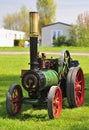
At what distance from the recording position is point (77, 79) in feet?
29.3

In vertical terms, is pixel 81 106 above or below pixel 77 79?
below

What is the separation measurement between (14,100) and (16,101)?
3.4 inches

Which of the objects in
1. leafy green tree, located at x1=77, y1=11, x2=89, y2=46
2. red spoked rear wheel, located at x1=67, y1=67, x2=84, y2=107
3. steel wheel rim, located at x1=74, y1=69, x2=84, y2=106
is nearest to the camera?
red spoked rear wheel, located at x1=67, y1=67, x2=84, y2=107

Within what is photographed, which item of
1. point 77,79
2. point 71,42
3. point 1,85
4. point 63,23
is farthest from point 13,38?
point 77,79

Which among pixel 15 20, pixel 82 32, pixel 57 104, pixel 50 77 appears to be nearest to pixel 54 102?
pixel 57 104

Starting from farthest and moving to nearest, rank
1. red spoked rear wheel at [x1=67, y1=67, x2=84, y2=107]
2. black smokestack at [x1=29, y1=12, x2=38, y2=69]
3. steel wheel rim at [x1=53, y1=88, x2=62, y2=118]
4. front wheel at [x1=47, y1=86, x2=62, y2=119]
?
1. red spoked rear wheel at [x1=67, y1=67, x2=84, y2=107]
2. black smokestack at [x1=29, y1=12, x2=38, y2=69]
3. steel wheel rim at [x1=53, y1=88, x2=62, y2=118]
4. front wheel at [x1=47, y1=86, x2=62, y2=119]

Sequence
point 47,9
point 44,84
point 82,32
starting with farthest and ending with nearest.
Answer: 1. point 47,9
2. point 82,32
3. point 44,84

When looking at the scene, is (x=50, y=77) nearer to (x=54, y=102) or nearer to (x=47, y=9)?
(x=54, y=102)

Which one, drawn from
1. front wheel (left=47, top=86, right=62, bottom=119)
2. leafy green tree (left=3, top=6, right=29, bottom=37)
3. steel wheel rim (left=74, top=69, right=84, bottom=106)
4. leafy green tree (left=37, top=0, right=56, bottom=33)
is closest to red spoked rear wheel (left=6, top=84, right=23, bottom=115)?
front wheel (left=47, top=86, right=62, bottom=119)

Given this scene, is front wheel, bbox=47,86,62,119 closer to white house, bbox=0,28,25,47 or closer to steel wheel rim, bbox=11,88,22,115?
steel wheel rim, bbox=11,88,22,115

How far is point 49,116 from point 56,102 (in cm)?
37

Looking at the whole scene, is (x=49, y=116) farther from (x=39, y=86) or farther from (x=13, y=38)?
(x=13, y=38)

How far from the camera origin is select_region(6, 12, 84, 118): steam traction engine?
748 cm

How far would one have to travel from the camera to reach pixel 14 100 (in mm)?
7734
